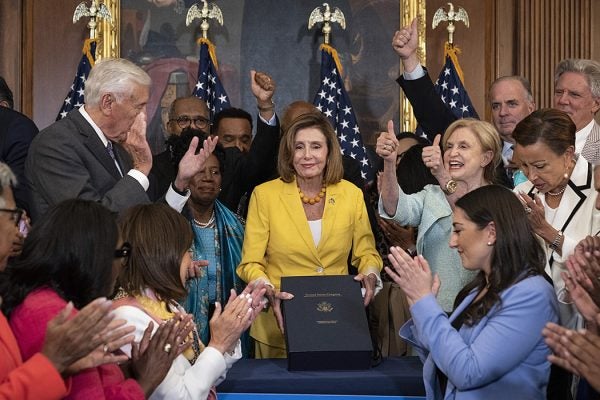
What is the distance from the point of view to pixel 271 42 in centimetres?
772

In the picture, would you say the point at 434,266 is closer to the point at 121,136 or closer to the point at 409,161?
the point at 409,161

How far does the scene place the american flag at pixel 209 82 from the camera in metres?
7.35

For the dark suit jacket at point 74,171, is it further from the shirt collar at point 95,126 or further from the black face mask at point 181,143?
the black face mask at point 181,143

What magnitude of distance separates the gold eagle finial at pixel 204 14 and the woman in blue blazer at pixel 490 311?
4378 mm

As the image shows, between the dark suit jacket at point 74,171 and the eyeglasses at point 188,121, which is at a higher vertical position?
the eyeglasses at point 188,121

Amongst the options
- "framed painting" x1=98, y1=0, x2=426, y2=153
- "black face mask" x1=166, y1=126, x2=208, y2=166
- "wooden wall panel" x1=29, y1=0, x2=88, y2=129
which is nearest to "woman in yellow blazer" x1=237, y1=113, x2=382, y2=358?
"black face mask" x1=166, y1=126, x2=208, y2=166

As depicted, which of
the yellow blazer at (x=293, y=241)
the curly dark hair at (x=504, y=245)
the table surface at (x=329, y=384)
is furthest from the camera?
the yellow blazer at (x=293, y=241)

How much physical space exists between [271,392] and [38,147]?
1.51 m

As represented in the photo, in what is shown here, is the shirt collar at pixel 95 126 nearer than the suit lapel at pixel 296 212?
Yes

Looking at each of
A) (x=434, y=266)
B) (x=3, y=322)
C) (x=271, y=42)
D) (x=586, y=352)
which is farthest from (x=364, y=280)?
(x=271, y=42)

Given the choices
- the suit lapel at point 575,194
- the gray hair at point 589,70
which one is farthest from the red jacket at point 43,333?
the gray hair at point 589,70

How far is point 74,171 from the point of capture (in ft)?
13.8

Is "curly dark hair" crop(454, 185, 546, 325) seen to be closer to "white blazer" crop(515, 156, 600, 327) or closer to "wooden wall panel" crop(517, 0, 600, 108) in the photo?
"white blazer" crop(515, 156, 600, 327)

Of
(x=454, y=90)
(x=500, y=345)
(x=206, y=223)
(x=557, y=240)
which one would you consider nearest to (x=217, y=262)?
(x=206, y=223)
